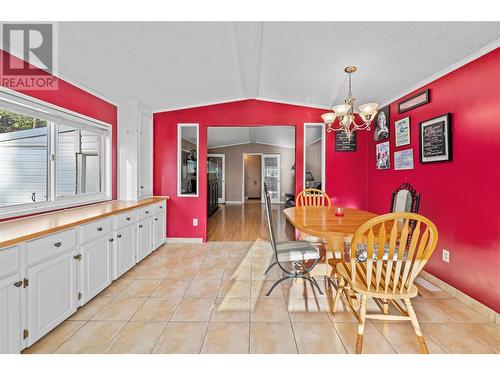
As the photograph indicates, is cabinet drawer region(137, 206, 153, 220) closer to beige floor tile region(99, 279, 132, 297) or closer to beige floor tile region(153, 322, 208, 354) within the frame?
beige floor tile region(99, 279, 132, 297)

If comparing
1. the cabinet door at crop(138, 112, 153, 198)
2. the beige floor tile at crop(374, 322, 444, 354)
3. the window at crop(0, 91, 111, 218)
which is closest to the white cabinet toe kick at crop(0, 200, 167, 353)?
the window at crop(0, 91, 111, 218)

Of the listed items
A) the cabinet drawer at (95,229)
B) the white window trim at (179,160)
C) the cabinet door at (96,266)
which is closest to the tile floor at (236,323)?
the cabinet door at (96,266)

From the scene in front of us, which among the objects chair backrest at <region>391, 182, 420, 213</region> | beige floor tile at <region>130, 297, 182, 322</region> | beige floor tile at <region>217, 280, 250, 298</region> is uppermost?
chair backrest at <region>391, 182, 420, 213</region>

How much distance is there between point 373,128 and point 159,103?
11.4 feet

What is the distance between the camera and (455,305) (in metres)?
2.18

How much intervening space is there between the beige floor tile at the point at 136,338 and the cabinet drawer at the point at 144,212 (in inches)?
58.7

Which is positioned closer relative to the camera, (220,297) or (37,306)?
(37,306)

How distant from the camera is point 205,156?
4117mm

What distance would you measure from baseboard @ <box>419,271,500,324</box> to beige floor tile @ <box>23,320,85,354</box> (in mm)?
3298

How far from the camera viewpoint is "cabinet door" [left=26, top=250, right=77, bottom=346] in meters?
1.56

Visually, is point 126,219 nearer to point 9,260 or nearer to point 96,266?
point 96,266

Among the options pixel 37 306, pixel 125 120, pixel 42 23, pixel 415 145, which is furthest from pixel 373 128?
pixel 37 306

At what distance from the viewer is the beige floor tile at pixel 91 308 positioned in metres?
1.95
